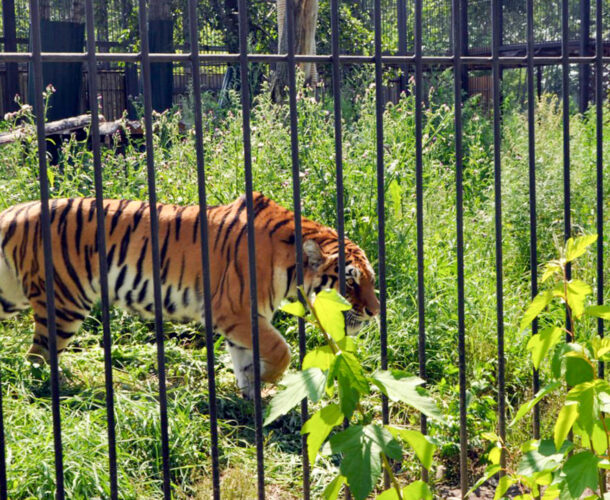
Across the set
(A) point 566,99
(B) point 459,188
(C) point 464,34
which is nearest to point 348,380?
(B) point 459,188

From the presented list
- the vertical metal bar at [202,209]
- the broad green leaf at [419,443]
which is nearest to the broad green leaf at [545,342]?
the broad green leaf at [419,443]

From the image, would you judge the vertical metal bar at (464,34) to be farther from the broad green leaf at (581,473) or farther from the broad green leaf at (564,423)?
the broad green leaf at (581,473)

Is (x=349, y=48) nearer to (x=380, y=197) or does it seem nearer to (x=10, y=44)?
(x=10, y=44)

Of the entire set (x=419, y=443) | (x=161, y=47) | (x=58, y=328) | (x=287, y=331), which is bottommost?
(x=287, y=331)

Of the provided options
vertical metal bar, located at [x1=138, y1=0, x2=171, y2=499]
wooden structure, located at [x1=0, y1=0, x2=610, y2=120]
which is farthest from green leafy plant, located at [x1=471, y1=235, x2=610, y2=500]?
wooden structure, located at [x1=0, y1=0, x2=610, y2=120]

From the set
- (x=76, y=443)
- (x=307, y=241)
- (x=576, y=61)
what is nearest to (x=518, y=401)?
(x=307, y=241)

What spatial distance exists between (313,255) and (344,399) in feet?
8.39

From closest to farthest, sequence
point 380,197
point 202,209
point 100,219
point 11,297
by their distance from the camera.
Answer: point 100,219 < point 202,209 < point 380,197 < point 11,297

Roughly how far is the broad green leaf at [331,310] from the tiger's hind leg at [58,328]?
3.04m

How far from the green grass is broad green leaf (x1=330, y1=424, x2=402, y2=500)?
90cm

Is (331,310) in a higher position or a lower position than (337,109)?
lower

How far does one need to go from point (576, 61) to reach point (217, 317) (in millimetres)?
2237

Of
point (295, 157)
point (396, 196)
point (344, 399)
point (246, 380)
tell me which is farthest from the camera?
point (396, 196)

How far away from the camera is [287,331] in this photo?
16.7ft
